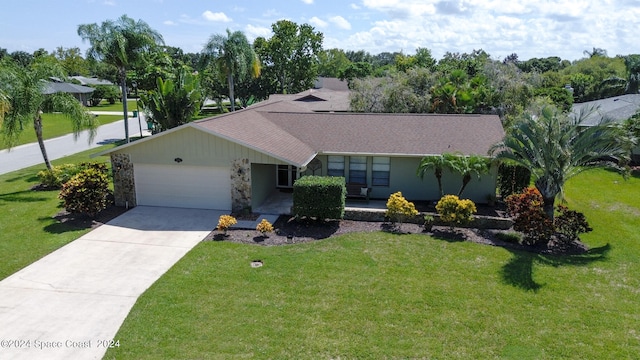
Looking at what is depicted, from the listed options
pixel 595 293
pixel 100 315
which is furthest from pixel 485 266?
pixel 100 315

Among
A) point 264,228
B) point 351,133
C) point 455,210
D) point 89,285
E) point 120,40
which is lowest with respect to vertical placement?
point 89,285

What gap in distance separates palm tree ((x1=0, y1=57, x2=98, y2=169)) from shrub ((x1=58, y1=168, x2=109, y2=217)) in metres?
4.27

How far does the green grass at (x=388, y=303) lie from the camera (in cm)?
846

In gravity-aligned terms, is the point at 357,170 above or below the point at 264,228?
above

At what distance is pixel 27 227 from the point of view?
14.7 m

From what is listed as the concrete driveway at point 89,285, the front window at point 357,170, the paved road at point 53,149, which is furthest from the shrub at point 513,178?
the paved road at point 53,149

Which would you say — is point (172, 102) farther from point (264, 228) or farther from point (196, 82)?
point (264, 228)

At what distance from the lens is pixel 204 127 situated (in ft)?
51.1

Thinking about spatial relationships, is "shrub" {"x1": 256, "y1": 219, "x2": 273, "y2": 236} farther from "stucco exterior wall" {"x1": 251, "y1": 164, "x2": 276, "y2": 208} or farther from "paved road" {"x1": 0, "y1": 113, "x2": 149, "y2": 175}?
"paved road" {"x1": 0, "y1": 113, "x2": 149, "y2": 175}

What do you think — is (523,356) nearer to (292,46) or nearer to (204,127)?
(204,127)

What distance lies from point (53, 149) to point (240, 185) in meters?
22.1

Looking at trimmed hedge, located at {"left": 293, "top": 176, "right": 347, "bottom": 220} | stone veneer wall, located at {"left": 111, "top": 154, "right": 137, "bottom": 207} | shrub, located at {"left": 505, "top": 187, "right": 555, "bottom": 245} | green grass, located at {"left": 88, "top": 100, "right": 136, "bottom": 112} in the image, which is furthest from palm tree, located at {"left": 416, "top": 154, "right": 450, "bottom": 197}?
green grass, located at {"left": 88, "top": 100, "right": 136, "bottom": 112}

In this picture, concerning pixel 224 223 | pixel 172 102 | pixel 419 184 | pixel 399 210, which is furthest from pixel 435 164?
pixel 172 102

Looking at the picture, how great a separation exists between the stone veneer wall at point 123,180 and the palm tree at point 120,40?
10.1 meters
